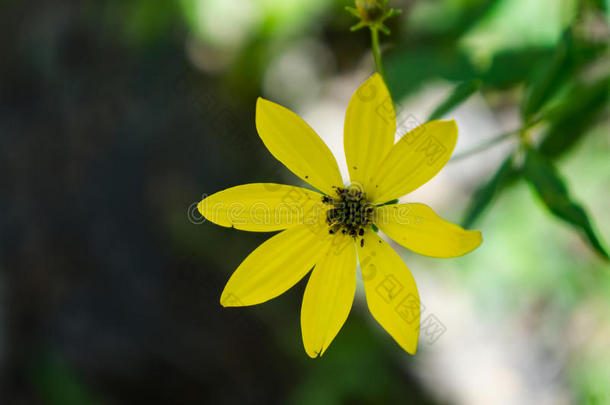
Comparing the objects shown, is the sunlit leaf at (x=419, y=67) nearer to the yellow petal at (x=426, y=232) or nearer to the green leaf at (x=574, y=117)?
the green leaf at (x=574, y=117)

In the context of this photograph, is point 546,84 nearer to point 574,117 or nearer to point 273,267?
point 574,117

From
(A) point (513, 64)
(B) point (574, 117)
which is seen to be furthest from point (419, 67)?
(B) point (574, 117)

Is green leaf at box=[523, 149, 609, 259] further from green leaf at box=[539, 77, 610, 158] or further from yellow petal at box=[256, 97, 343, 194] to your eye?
→ yellow petal at box=[256, 97, 343, 194]

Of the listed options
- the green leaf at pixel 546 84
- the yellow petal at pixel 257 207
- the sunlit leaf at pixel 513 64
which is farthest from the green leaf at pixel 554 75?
the yellow petal at pixel 257 207

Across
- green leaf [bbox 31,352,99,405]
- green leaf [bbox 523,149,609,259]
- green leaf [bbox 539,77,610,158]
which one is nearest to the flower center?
green leaf [bbox 523,149,609,259]

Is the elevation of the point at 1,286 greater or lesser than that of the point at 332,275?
greater

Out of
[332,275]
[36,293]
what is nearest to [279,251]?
[332,275]

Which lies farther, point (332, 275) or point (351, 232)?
point (351, 232)

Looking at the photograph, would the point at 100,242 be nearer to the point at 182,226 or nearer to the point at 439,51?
the point at 182,226
